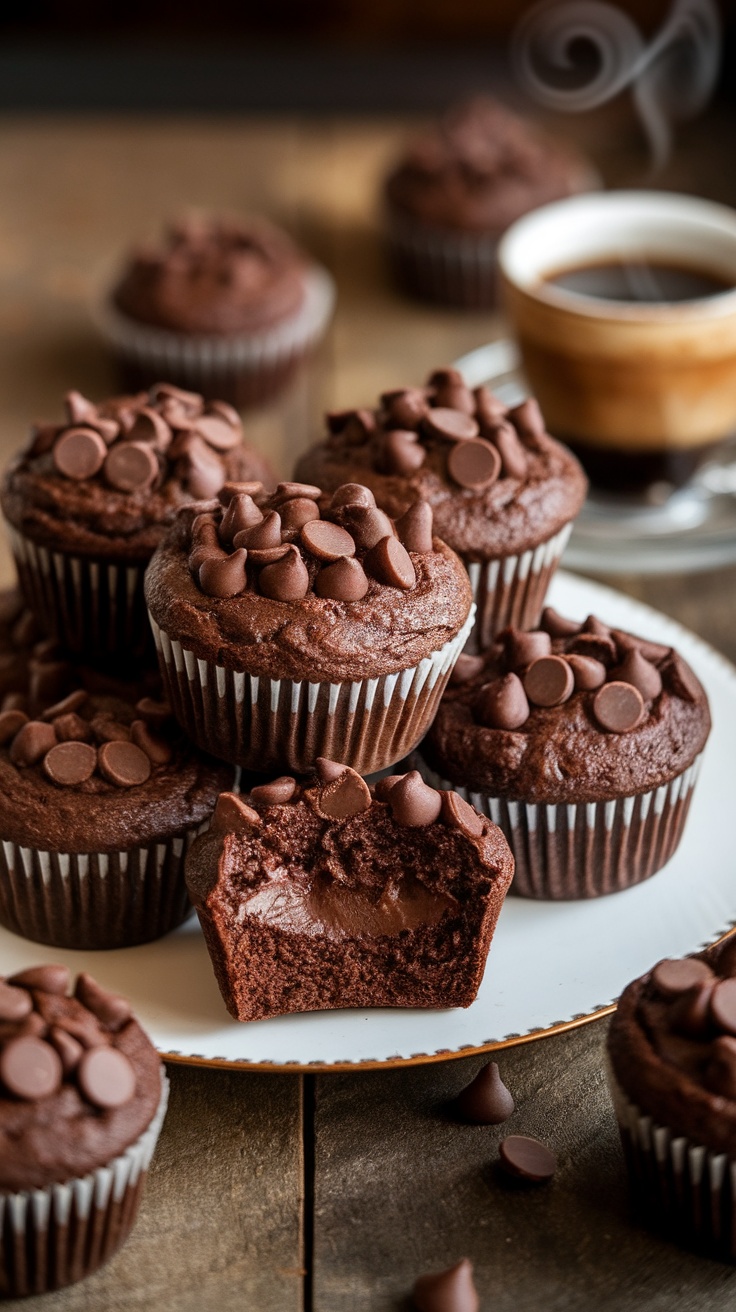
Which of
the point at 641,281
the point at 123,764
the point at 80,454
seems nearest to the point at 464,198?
the point at 641,281

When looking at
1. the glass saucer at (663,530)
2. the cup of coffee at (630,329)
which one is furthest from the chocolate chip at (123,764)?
the cup of coffee at (630,329)

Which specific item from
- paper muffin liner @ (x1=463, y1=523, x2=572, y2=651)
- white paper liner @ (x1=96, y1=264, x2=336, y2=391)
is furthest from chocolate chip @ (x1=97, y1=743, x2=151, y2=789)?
white paper liner @ (x1=96, y1=264, x2=336, y2=391)

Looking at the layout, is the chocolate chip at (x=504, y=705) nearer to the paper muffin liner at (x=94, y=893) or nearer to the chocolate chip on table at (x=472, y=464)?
the chocolate chip on table at (x=472, y=464)

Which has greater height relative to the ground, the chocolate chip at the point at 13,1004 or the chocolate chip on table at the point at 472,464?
the chocolate chip on table at the point at 472,464

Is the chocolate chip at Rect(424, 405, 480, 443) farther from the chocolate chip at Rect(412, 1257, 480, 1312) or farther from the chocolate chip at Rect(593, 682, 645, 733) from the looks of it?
the chocolate chip at Rect(412, 1257, 480, 1312)

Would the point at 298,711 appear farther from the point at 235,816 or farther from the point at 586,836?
the point at 586,836

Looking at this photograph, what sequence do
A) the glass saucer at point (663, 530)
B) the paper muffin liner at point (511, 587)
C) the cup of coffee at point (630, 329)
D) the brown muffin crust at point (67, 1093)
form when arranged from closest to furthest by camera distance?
the brown muffin crust at point (67, 1093) → the paper muffin liner at point (511, 587) → the cup of coffee at point (630, 329) → the glass saucer at point (663, 530)

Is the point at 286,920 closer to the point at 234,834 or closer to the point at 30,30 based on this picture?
the point at 234,834
